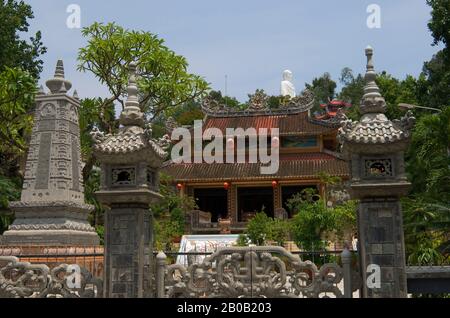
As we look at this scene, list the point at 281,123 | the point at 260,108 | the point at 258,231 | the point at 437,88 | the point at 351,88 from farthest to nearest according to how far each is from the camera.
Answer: the point at 351,88 → the point at 260,108 → the point at 281,123 → the point at 437,88 → the point at 258,231

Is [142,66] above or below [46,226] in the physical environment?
above

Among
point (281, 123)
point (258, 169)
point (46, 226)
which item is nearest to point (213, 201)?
point (258, 169)

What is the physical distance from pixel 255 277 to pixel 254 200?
92.5 feet

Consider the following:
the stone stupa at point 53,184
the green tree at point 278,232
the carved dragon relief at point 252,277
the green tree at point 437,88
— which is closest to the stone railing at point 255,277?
the carved dragon relief at point 252,277

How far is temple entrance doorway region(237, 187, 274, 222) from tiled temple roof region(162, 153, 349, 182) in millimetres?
2255

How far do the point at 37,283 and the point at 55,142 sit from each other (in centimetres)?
660

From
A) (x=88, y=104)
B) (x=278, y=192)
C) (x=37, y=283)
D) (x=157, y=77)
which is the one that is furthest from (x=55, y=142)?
(x=278, y=192)

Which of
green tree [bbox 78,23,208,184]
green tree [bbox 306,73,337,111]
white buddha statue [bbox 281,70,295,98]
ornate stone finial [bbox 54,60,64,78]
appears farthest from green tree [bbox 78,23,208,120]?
green tree [bbox 306,73,337,111]

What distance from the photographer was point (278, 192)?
33.2 metres

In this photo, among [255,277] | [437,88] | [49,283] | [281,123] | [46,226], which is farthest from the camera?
[281,123]

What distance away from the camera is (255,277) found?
310 inches

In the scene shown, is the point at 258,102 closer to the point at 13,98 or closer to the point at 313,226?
the point at 313,226

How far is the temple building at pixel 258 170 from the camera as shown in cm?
3209

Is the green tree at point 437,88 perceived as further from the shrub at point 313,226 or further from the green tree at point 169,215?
the green tree at point 169,215
